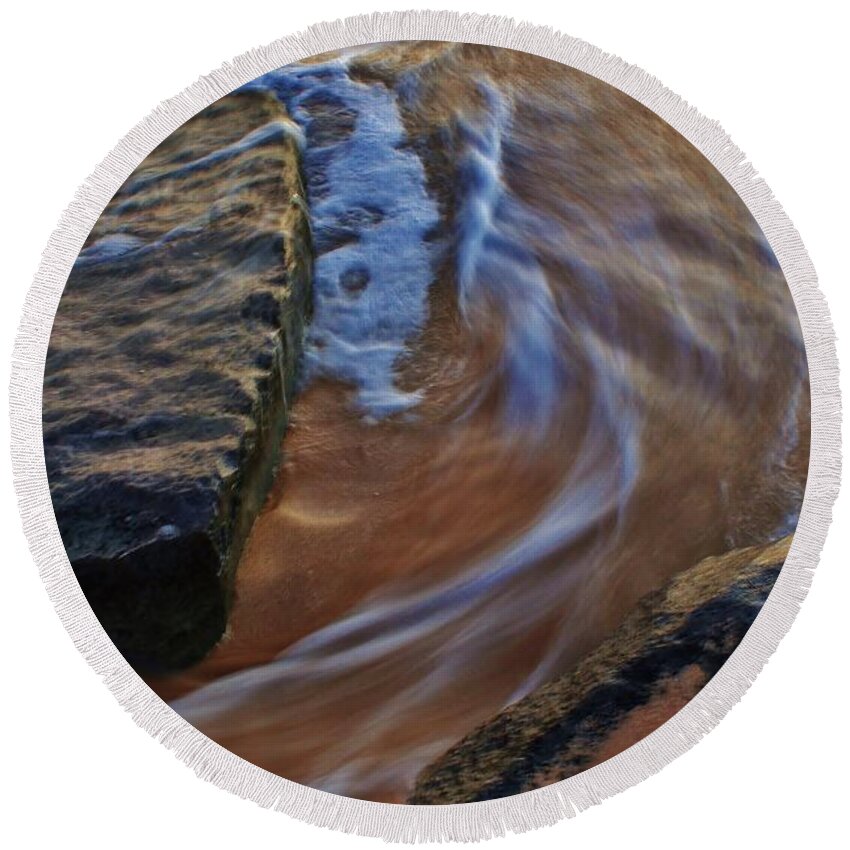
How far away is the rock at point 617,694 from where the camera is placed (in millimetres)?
1298

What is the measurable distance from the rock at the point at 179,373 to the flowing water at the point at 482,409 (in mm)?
46

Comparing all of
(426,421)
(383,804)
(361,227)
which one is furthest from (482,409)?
(383,804)

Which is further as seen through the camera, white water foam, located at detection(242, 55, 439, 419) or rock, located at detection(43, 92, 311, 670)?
white water foam, located at detection(242, 55, 439, 419)

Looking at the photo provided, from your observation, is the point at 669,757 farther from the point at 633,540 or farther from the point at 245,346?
the point at 245,346

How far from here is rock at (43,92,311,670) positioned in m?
1.27

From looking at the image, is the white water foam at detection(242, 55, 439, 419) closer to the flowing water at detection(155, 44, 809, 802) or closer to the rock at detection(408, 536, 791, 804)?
the flowing water at detection(155, 44, 809, 802)

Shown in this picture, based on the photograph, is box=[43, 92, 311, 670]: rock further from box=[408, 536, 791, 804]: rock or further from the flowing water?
box=[408, 536, 791, 804]: rock

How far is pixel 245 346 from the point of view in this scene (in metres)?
1.34

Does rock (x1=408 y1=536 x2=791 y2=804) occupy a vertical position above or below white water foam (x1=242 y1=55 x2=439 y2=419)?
below

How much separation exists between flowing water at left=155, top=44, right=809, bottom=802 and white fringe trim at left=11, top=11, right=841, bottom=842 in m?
0.03

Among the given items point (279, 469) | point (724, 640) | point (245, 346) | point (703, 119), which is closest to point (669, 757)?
point (724, 640)

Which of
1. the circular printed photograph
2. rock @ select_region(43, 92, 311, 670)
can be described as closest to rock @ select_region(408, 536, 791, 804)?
the circular printed photograph

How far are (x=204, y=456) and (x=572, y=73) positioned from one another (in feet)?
2.44

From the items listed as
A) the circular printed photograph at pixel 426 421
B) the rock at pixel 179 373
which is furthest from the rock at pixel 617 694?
the rock at pixel 179 373
